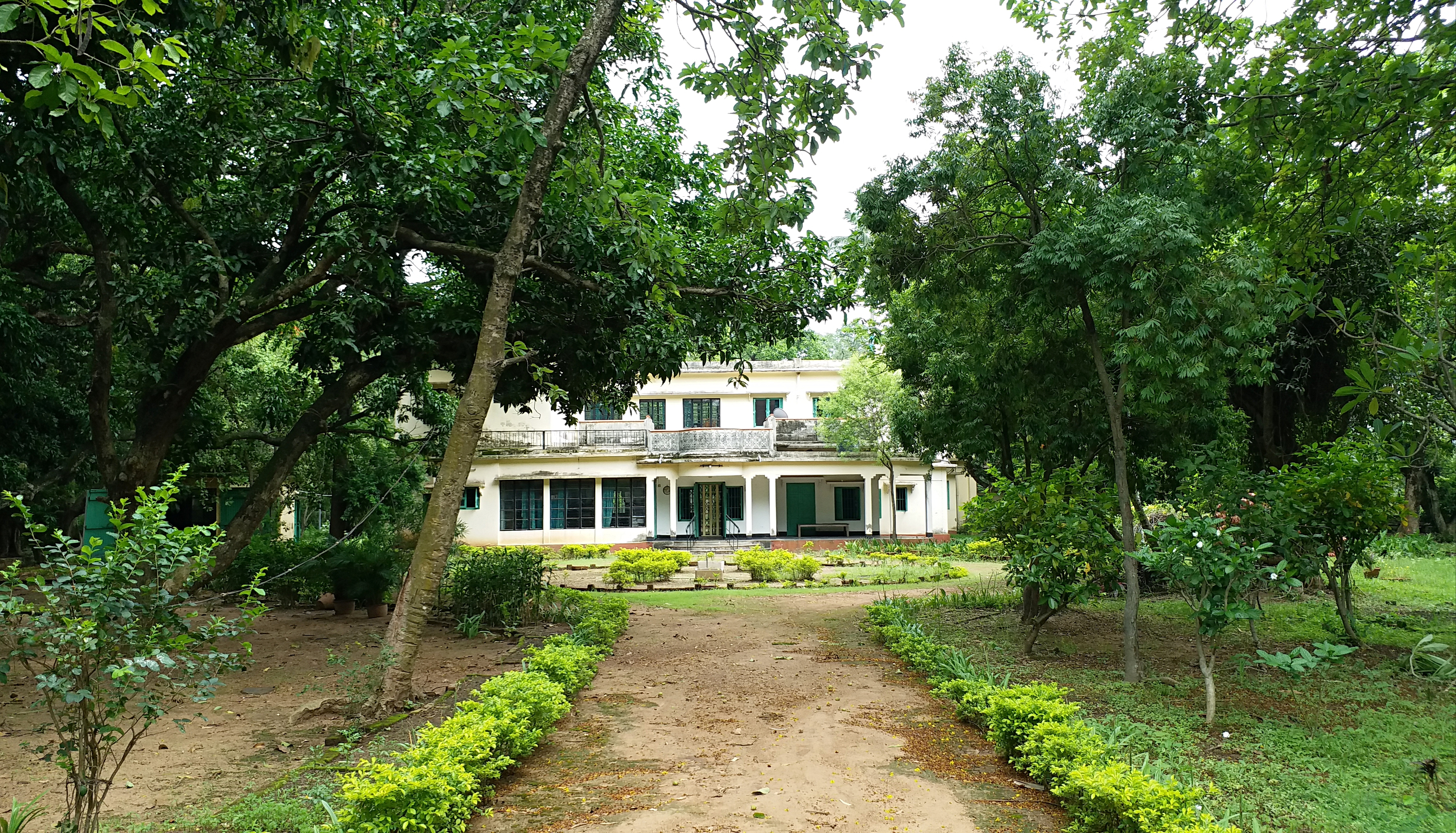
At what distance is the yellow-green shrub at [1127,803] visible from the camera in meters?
4.02

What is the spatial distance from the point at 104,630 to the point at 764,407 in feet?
90.9

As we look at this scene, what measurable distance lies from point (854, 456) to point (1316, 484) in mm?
20118

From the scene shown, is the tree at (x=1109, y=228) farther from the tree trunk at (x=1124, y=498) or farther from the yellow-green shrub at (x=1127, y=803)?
the yellow-green shrub at (x=1127, y=803)

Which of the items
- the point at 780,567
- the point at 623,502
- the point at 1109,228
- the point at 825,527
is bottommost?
the point at 780,567

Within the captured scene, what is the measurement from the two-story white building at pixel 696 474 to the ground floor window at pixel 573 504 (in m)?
0.03

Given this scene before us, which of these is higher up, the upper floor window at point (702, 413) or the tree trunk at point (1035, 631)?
the upper floor window at point (702, 413)

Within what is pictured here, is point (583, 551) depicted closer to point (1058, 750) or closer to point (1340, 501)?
point (1340, 501)

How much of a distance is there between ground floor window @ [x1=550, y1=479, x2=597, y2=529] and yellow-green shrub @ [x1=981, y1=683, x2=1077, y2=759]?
23633mm

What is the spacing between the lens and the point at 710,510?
3017 cm

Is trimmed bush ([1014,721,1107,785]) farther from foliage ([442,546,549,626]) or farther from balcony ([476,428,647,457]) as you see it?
balcony ([476,428,647,457])

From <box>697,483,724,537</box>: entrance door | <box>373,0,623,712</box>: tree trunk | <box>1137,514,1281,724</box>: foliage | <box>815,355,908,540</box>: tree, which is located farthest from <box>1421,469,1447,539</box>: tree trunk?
<box>373,0,623,712</box>: tree trunk

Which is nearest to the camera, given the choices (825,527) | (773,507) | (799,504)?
(773,507)

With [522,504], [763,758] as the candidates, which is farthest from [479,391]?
[522,504]

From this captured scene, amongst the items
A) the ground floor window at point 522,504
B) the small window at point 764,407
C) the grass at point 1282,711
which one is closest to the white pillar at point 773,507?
the small window at point 764,407
